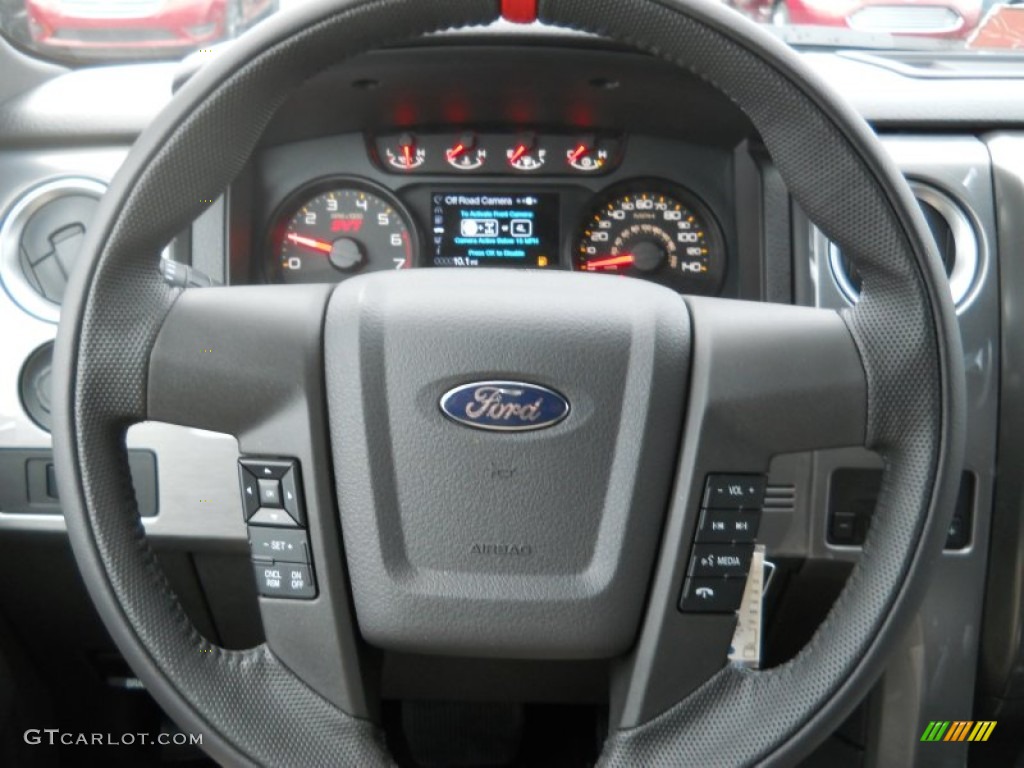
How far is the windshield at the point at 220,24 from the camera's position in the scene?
1729mm

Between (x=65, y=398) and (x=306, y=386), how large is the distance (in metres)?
A: 0.19

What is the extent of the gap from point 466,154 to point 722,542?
86 centimetres

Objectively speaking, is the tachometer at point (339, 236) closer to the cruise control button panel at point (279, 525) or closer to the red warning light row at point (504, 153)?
the red warning light row at point (504, 153)

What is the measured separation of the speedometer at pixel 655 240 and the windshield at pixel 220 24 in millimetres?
279

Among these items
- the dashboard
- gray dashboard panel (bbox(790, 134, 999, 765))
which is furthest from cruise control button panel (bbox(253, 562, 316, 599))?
gray dashboard panel (bbox(790, 134, 999, 765))

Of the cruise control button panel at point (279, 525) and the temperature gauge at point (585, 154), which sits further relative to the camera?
the temperature gauge at point (585, 154)

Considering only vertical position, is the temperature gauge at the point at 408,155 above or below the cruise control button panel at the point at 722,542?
above

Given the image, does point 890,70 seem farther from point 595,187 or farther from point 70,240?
point 70,240

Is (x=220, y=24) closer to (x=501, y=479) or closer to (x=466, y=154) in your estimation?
(x=466, y=154)

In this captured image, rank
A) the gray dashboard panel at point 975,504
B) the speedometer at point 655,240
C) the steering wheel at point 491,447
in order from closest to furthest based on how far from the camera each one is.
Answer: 1. the steering wheel at point 491,447
2. the gray dashboard panel at point 975,504
3. the speedometer at point 655,240

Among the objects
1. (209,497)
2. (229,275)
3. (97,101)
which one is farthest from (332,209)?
(209,497)

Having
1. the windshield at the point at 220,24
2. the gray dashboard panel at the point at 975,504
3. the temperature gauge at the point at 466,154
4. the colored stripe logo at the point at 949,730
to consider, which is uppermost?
the windshield at the point at 220,24

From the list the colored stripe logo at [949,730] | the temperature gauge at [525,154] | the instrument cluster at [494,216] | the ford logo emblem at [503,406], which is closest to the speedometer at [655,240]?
the instrument cluster at [494,216]

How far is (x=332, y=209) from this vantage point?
173cm
